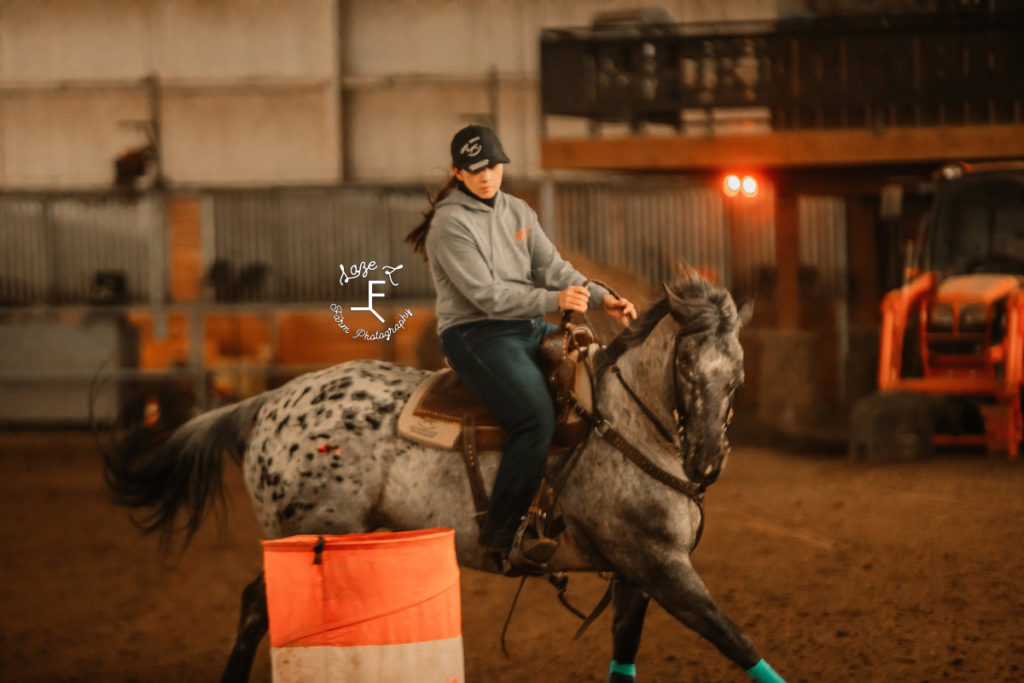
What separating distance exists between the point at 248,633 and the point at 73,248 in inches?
585

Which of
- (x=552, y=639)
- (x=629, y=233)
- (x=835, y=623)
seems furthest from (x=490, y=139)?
(x=629, y=233)

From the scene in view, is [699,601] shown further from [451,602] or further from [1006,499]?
[1006,499]

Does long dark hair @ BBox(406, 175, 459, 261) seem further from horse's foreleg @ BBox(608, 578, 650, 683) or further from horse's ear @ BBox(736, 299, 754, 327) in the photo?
horse's foreleg @ BBox(608, 578, 650, 683)

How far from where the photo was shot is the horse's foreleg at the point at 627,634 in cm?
444

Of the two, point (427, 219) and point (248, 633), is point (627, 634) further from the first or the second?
point (427, 219)

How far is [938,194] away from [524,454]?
9.83 meters

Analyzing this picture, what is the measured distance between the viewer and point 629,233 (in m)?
17.1

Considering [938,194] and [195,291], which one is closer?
[938,194]

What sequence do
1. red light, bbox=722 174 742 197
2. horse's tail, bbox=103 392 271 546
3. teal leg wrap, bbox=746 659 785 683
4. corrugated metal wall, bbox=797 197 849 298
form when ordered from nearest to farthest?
teal leg wrap, bbox=746 659 785 683 < horse's tail, bbox=103 392 271 546 < red light, bbox=722 174 742 197 < corrugated metal wall, bbox=797 197 849 298

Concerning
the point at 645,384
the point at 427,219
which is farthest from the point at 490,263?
the point at 645,384

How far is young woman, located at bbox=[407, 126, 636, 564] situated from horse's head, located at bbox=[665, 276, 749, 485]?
38 centimetres

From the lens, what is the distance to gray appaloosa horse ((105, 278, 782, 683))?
3.92m

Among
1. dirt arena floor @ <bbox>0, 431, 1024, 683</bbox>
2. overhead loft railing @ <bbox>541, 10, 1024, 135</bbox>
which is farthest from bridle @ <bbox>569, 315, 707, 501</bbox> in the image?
overhead loft railing @ <bbox>541, 10, 1024, 135</bbox>

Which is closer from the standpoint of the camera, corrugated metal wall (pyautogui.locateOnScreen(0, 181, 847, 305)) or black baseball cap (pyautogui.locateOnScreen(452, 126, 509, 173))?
black baseball cap (pyautogui.locateOnScreen(452, 126, 509, 173))
